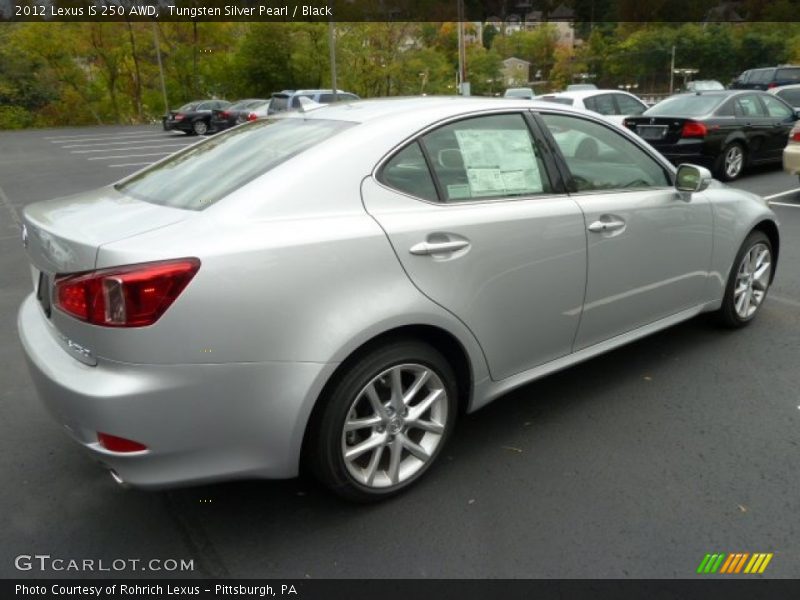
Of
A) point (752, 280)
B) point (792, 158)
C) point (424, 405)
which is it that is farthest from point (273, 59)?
point (424, 405)

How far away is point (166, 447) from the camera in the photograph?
2.16 meters

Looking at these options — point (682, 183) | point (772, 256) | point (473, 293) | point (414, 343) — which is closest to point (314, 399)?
point (414, 343)

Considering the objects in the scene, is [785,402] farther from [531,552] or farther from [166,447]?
[166,447]

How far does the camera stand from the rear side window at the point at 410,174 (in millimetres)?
2617

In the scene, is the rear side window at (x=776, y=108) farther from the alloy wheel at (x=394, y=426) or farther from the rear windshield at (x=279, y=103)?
the rear windshield at (x=279, y=103)

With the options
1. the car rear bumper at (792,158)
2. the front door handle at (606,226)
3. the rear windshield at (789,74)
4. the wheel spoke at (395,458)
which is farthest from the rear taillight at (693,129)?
the rear windshield at (789,74)

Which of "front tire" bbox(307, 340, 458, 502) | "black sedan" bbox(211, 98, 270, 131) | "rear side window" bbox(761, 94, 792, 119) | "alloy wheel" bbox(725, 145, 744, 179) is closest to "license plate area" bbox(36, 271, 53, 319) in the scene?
"front tire" bbox(307, 340, 458, 502)

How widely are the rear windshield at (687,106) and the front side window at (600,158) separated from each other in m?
7.76

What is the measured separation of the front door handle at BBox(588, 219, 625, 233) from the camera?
3154mm

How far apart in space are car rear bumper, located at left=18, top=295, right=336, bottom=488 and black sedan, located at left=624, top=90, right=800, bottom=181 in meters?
9.55

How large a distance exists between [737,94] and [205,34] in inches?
1806

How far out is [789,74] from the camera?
76.5 feet

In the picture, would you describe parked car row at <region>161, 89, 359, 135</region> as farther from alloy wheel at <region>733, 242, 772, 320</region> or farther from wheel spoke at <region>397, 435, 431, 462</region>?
wheel spoke at <region>397, 435, 431, 462</region>

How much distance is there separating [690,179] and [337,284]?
→ 228cm
